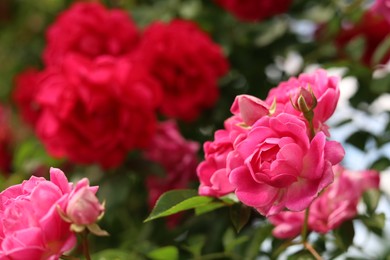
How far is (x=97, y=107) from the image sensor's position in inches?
44.6

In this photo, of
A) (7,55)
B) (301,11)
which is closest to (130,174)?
(301,11)

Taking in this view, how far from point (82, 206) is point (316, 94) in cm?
23

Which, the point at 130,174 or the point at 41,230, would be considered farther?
the point at 130,174

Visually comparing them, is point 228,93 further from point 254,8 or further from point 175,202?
point 175,202

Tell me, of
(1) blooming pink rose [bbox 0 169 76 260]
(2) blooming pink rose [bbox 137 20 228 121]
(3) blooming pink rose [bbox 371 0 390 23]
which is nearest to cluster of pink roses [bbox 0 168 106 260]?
(1) blooming pink rose [bbox 0 169 76 260]

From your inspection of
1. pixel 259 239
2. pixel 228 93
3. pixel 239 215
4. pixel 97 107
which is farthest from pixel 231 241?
pixel 228 93

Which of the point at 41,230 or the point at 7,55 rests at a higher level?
the point at 41,230

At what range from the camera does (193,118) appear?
1279 millimetres

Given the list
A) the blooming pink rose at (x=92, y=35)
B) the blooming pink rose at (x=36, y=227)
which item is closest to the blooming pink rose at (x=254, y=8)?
the blooming pink rose at (x=92, y=35)

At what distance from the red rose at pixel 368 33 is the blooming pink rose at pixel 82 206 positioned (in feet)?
2.65

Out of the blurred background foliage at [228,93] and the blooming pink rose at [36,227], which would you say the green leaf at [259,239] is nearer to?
the blurred background foliage at [228,93]

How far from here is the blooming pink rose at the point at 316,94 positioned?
66 centimetres

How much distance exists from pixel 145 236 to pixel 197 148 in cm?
19

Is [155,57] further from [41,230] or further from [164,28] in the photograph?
[41,230]
